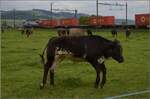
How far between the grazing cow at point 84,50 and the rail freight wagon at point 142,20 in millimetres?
53649

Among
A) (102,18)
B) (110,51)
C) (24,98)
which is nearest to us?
(24,98)

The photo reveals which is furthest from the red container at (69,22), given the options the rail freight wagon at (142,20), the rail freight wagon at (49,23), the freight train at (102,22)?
the rail freight wagon at (142,20)

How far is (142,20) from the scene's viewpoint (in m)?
69.8

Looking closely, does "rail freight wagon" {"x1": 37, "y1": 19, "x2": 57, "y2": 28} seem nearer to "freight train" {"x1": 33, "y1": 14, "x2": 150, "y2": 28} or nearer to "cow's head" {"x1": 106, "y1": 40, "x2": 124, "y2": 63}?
"freight train" {"x1": 33, "y1": 14, "x2": 150, "y2": 28}

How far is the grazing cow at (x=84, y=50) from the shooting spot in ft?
42.5

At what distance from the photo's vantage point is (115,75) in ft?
52.3

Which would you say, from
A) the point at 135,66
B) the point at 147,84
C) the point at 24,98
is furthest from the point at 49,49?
the point at 135,66

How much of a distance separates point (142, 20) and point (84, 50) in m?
57.9

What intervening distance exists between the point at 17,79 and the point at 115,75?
12.0 feet

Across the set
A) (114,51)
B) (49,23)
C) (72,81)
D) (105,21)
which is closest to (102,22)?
(105,21)

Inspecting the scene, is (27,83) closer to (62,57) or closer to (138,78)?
(62,57)

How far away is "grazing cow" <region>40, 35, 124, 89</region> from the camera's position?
1296 centimetres

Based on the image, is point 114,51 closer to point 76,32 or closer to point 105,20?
point 76,32

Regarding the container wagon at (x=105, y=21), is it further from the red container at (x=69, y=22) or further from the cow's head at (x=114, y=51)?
the cow's head at (x=114, y=51)
